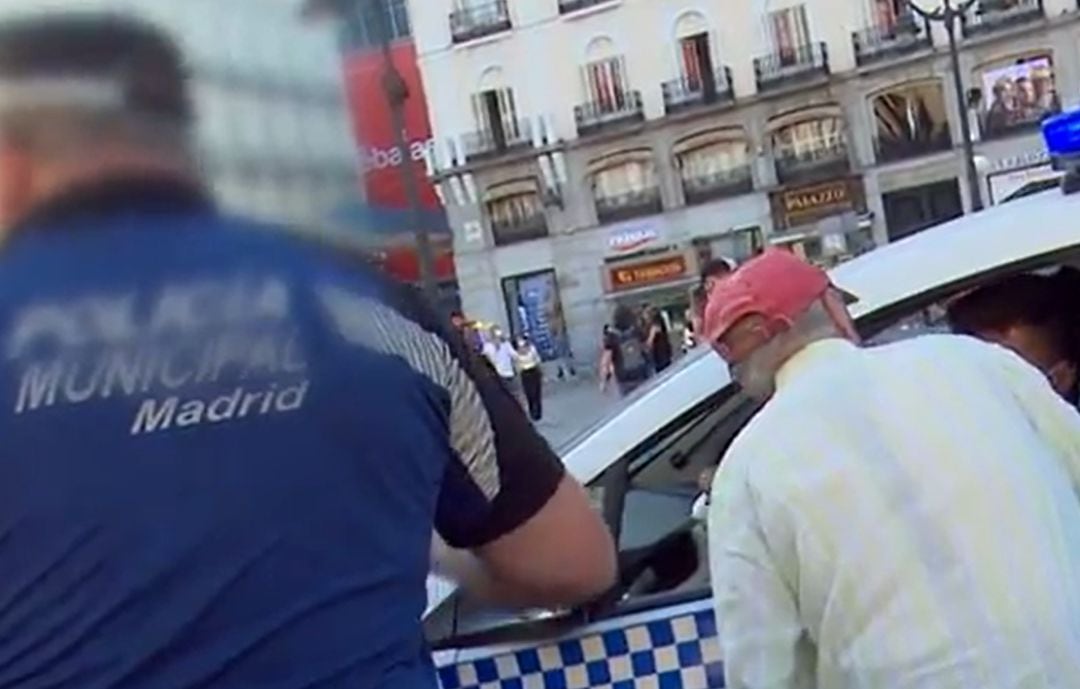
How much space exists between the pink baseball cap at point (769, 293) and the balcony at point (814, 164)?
32.1 metres

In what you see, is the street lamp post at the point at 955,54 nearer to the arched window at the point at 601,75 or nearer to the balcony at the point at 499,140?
the arched window at the point at 601,75

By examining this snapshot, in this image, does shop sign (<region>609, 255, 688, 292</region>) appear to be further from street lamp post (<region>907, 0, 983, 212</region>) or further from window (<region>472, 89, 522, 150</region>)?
street lamp post (<region>907, 0, 983, 212</region>)

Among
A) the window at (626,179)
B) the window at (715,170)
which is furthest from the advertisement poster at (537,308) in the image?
the window at (715,170)

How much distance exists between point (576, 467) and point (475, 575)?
142 cm

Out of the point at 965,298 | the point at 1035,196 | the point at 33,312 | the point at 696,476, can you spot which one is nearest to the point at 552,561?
the point at 33,312

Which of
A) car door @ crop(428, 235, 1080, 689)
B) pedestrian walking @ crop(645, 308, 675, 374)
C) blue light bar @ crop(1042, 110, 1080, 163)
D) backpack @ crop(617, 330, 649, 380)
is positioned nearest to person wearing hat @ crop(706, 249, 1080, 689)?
car door @ crop(428, 235, 1080, 689)

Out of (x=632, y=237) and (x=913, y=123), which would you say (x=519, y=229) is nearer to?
(x=632, y=237)

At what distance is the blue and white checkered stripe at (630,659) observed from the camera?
2.82 m

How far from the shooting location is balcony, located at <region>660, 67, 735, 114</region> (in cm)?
3444

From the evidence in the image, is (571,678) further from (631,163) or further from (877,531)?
(631,163)

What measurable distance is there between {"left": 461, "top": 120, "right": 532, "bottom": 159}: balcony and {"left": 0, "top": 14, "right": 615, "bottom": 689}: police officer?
115 feet

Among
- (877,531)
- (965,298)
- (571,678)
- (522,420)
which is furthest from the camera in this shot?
(965,298)

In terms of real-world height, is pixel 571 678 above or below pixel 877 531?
below

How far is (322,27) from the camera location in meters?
1.16
